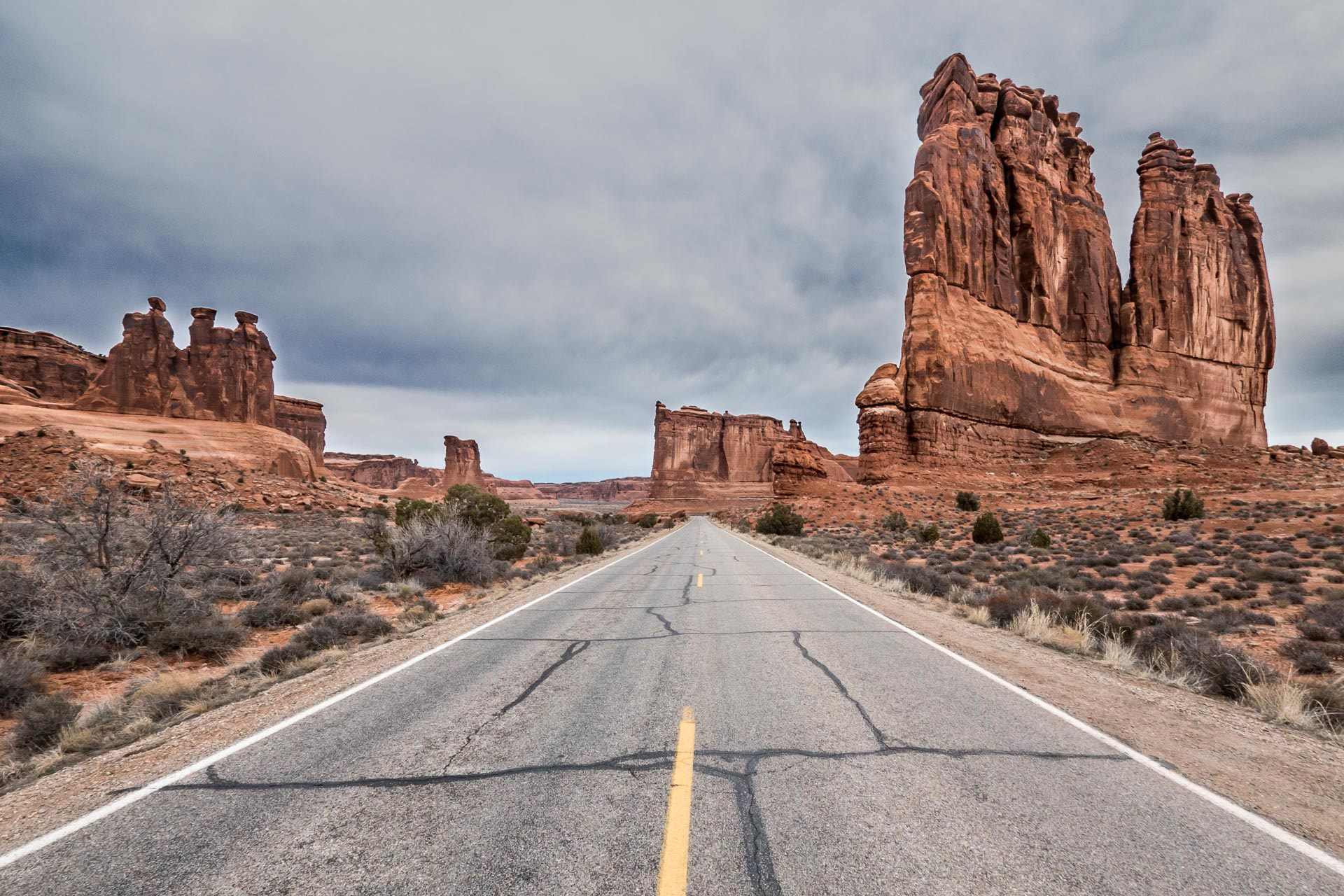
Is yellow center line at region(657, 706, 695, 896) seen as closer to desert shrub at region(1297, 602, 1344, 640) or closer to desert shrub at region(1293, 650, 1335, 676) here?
desert shrub at region(1293, 650, 1335, 676)

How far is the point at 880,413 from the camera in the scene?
48219 millimetres

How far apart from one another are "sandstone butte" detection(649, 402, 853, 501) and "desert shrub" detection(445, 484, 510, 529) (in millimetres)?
88991

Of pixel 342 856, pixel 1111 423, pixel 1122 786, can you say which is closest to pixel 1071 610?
pixel 1122 786

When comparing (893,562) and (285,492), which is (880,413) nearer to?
(893,562)

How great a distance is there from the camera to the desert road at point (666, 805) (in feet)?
7.82

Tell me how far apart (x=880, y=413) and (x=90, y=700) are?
164 ft

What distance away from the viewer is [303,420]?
105062 mm

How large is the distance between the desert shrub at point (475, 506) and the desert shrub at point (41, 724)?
48.0ft

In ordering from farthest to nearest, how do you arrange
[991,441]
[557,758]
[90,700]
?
[991,441] → [90,700] → [557,758]

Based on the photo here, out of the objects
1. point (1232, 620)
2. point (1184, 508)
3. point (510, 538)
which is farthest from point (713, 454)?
point (1232, 620)

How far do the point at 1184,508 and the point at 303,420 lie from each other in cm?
12829

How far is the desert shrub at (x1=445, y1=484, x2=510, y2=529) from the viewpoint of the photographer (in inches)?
819

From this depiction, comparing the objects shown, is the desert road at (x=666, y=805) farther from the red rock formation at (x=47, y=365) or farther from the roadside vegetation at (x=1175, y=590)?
the red rock formation at (x=47, y=365)

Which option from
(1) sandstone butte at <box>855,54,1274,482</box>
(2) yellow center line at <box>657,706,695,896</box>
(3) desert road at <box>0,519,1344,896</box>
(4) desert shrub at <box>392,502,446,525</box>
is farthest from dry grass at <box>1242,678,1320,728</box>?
(1) sandstone butte at <box>855,54,1274,482</box>
